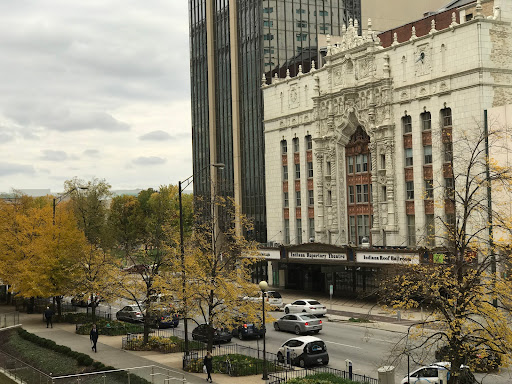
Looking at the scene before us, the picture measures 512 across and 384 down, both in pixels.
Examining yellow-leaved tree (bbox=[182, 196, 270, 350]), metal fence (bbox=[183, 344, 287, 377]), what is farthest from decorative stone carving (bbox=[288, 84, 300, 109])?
metal fence (bbox=[183, 344, 287, 377])

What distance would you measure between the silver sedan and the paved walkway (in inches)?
169

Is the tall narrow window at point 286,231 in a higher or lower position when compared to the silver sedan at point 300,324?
higher

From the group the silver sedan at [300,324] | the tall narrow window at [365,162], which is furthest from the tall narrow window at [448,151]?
the tall narrow window at [365,162]

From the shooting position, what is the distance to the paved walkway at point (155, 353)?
30.0m

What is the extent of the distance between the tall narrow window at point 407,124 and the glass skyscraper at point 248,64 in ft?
89.8

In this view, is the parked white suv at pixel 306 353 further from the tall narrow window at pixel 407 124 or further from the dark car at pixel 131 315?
the tall narrow window at pixel 407 124

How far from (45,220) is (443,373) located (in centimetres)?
3896

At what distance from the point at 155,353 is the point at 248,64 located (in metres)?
52.8

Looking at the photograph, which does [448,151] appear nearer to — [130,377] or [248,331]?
[130,377]

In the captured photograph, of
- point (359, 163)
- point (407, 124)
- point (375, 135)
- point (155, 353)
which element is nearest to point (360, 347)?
point (155, 353)

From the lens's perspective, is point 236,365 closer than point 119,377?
No

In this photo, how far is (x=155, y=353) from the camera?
1416 inches

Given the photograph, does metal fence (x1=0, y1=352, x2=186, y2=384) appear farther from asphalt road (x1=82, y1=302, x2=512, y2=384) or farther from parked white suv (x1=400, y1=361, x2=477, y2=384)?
parked white suv (x1=400, y1=361, x2=477, y2=384)

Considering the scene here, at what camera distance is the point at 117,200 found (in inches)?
4483
